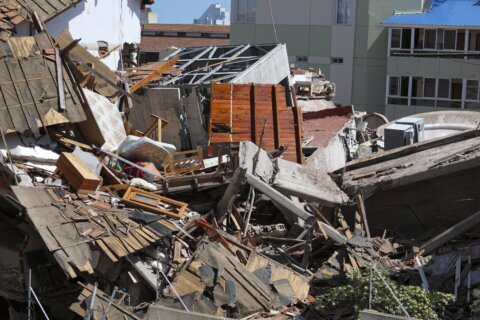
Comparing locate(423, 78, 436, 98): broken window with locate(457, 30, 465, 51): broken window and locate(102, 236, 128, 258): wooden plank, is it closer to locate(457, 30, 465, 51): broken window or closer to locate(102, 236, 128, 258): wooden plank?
locate(457, 30, 465, 51): broken window

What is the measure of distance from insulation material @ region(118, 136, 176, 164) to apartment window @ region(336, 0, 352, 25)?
3169 centimetres

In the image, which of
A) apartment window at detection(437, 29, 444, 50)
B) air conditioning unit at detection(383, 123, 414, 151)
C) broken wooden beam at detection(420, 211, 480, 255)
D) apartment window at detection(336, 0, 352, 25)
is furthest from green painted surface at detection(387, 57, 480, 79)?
broken wooden beam at detection(420, 211, 480, 255)

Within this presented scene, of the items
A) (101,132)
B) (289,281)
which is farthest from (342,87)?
(289,281)

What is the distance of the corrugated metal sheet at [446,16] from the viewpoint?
43469 millimetres

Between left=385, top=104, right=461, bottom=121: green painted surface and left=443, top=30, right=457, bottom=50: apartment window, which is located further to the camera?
left=385, top=104, right=461, bottom=121: green painted surface

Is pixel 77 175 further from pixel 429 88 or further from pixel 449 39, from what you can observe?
pixel 449 39

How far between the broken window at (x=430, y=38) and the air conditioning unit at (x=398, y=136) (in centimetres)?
2415

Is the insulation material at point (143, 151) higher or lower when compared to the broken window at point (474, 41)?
lower

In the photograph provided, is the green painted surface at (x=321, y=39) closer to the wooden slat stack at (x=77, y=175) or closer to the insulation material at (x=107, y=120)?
the insulation material at (x=107, y=120)

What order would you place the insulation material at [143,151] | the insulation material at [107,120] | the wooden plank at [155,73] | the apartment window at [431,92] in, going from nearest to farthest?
the insulation material at [143,151] → the insulation material at [107,120] → the wooden plank at [155,73] → the apartment window at [431,92]

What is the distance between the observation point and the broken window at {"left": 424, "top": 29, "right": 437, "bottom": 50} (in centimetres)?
4438

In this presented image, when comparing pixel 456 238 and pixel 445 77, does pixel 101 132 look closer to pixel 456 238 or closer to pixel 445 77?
pixel 456 238

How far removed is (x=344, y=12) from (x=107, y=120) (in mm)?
31158

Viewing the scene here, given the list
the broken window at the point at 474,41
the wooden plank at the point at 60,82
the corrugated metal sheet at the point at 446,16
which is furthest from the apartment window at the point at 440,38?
the wooden plank at the point at 60,82
